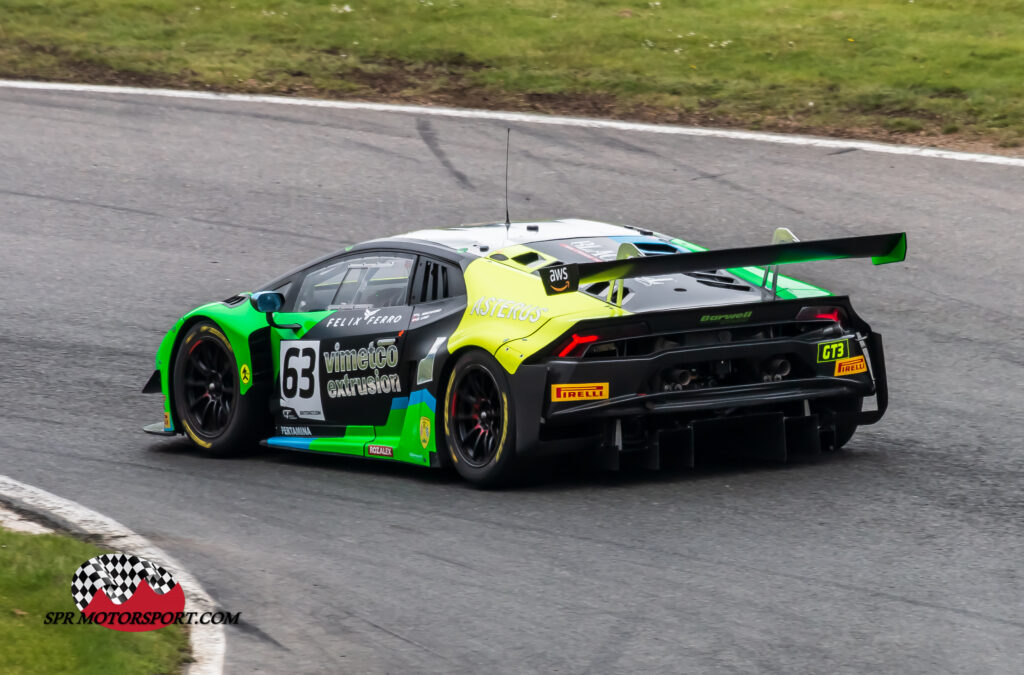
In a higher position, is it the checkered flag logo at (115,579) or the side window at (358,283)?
the side window at (358,283)

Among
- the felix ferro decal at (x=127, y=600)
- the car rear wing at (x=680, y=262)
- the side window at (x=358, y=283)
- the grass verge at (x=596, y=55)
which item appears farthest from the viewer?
the grass verge at (x=596, y=55)

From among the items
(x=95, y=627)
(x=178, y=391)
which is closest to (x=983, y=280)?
(x=178, y=391)

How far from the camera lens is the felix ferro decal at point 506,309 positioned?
7.54m

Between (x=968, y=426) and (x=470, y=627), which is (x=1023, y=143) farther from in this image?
(x=470, y=627)

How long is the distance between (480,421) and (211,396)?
2396 mm

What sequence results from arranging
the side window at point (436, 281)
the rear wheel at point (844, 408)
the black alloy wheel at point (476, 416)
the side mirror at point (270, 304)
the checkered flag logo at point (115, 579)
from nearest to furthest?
the checkered flag logo at point (115, 579) < the black alloy wheel at point (476, 416) < the rear wheel at point (844, 408) < the side window at point (436, 281) < the side mirror at point (270, 304)

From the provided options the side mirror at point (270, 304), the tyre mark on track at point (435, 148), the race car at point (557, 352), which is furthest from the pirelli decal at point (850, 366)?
the tyre mark on track at point (435, 148)

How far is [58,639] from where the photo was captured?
5547mm

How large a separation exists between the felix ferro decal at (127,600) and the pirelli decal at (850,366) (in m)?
3.32

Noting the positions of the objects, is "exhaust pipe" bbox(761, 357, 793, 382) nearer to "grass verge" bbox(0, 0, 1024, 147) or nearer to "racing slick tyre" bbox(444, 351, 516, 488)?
"racing slick tyre" bbox(444, 351, 516, 488)

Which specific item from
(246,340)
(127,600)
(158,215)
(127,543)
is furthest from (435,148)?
(127,600)

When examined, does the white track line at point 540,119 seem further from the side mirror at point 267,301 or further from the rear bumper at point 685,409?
the side mirror at point 267,301

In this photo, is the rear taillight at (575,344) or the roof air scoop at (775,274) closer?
the rear taillight at (575,344)

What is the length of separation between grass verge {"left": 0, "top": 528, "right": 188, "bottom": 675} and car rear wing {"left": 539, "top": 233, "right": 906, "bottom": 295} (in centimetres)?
238
